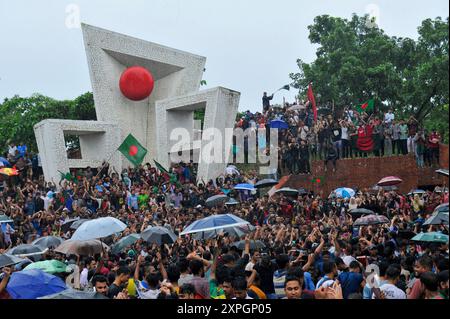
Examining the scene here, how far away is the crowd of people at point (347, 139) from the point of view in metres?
19.8

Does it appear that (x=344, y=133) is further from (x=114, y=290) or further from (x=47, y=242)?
(x=114, y=290)

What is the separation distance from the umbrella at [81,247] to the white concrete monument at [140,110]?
12251mm

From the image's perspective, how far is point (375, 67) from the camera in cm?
2930

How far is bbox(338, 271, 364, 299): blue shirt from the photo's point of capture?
745 centimetres

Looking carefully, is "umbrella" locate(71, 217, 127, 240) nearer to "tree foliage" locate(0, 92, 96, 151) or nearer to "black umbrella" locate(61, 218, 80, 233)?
"black umbrella" locate(61, 218, 80, 233)

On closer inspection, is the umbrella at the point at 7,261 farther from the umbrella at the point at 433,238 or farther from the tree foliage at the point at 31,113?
the tree foliage at the point at 31,113

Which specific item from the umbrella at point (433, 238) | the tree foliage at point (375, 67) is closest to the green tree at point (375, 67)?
the tree foliage at point (375, 67)

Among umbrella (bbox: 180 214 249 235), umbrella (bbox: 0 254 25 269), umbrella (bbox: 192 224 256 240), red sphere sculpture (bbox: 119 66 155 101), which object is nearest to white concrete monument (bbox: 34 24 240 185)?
red sphere sculpture (bbox: 119 66 155 101)

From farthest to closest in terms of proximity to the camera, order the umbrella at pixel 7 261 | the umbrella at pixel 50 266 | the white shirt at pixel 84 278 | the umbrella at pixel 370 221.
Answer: the umbrella at pixel 370 221
the white shirt at pixel 84 278
the umbrella at pixel 50 266
the umbrella at pixel 7 261

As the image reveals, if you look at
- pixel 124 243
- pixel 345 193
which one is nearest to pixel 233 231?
pixel 124 243

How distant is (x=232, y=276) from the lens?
7219 mm

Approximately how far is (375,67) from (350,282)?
75.0 feet

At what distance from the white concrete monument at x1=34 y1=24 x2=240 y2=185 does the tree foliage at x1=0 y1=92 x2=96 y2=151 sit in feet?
31.8

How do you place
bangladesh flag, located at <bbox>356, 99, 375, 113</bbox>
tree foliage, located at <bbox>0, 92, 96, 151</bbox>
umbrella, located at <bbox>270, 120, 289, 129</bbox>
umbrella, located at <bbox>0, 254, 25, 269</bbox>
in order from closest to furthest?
umbrella, located at <bbox>0, 254, 25, 269</bbox> → umbrella, located at <bbox>270, 120, 289, 129</bbox> → bangladesh flag, located at <bbox>356, 99, 375, 113</bbox> → tree foliage, located at <bbox>0, 92, 96, 151</bbox>
